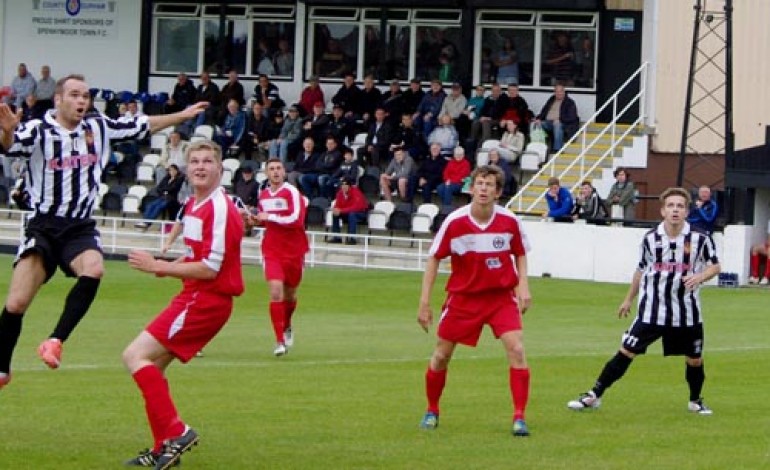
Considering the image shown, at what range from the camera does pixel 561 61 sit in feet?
140

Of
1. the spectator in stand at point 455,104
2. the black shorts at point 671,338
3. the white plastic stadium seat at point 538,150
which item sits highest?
the spectator in stand at point 455,104

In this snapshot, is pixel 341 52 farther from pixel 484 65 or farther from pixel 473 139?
pixel 473 139

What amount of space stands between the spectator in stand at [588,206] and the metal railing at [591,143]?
4.81ft

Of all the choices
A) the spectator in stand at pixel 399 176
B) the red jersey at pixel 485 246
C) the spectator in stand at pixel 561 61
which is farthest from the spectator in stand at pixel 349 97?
the red jersey at pixel 485 246

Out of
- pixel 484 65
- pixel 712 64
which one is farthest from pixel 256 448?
pixel 484 65

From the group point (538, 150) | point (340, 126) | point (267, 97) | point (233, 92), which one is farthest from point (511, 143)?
point (233, 92)

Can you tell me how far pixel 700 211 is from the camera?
109ft

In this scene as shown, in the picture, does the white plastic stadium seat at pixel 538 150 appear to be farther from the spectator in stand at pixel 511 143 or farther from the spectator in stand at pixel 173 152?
the spectator in stand at pixel 173 152

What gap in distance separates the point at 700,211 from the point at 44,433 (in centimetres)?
2258

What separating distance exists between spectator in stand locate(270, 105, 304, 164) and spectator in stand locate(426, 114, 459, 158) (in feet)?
11.3

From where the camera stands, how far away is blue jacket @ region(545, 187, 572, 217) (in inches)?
1355

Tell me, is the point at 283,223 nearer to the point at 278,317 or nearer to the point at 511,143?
the point at 278,317

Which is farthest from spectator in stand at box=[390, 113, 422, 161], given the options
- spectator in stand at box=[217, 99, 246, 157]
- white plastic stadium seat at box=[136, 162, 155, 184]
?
white plastic stadium seat at box=[136, 162, 155, 184]

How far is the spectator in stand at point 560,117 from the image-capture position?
128 ft
